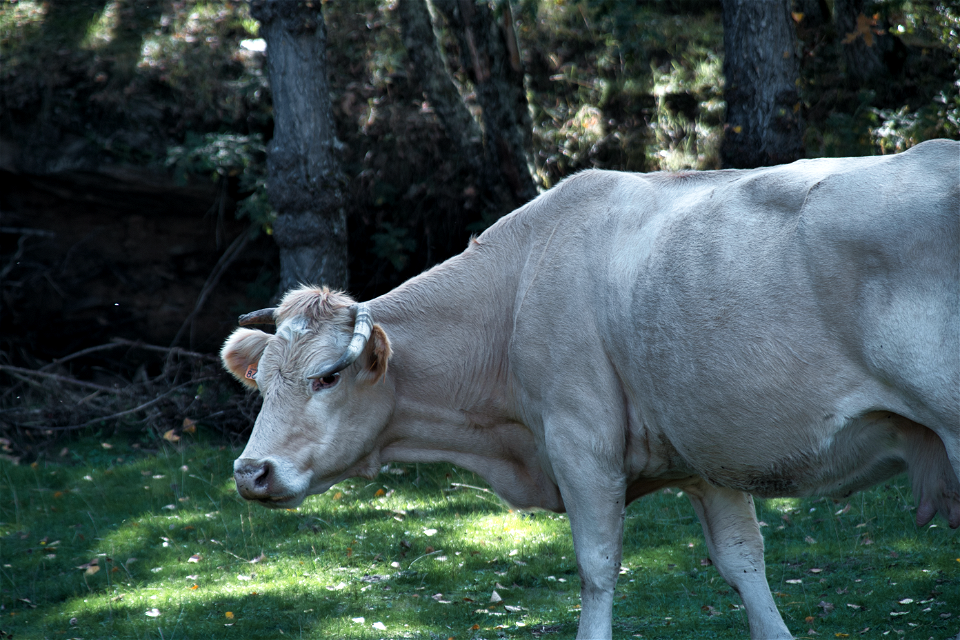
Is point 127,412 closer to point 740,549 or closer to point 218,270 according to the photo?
point 218,270

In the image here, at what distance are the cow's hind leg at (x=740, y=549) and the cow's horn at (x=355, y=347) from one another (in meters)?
1.99

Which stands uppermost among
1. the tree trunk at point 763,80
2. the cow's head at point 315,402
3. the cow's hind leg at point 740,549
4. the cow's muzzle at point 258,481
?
the tree trunk at point 763,80

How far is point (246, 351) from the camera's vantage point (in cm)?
541

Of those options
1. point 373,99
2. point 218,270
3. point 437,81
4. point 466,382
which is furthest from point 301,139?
point 466,382

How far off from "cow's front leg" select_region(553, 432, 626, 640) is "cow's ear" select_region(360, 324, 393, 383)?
43.5 inches

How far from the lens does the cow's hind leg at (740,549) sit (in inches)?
187

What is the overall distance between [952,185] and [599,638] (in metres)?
2.63

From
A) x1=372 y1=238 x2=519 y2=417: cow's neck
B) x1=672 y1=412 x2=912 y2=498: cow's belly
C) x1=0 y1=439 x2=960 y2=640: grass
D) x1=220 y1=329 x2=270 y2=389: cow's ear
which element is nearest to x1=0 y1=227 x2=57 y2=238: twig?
x1=0 y1=439 x2=960 y2=640: grass

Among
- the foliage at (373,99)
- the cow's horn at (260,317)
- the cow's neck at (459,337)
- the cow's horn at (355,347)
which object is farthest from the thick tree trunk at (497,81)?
the cow's horn at (355,347)

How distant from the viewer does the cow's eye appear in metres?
4.76

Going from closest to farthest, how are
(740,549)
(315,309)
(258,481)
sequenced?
(258,481), (740,549), (315,309)

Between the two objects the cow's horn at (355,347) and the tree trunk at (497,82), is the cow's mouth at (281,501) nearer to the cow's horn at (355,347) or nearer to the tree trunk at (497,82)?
the cow's horn at (355,347)

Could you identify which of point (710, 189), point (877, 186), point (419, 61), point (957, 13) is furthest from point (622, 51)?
point (877, 186)

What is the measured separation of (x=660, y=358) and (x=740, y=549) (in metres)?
1.43
